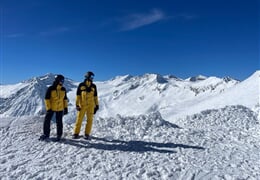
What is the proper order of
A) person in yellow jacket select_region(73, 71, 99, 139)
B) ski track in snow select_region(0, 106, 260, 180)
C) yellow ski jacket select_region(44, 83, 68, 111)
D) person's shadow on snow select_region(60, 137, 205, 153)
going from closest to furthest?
ski track in snow select_region(0, 106, 260, 180) → person's shadow on snow select_region(60, 137, 205, 153) → yellow ski jacket select_region(44, 83, 68, 111) → person in yellow jacket select_region(73, 71, 99, 139)

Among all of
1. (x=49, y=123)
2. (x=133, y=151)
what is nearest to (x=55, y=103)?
(x=49, y=123)

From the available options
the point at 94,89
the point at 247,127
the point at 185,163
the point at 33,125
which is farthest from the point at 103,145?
the point at 247,127

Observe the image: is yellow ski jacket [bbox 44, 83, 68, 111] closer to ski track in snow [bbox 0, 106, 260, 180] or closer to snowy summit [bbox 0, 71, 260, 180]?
snowy summit [bbox 0, 71, 260, 180]

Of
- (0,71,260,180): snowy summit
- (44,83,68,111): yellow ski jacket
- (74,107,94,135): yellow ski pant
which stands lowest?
(0,71,260,180): snowy summit

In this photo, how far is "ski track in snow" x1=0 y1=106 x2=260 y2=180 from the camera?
10.5 meters

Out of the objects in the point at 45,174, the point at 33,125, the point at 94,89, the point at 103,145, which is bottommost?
the point at 45,174

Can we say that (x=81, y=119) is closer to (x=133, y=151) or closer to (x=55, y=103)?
(x=55, y=103)

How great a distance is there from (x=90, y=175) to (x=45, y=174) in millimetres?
1284

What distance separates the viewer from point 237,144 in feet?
47.6

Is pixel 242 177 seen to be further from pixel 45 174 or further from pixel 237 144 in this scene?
pixel 45 174

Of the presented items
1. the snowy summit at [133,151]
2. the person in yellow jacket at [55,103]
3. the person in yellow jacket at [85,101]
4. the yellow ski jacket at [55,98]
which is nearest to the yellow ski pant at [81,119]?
the person in yellow jacket at [85,101]

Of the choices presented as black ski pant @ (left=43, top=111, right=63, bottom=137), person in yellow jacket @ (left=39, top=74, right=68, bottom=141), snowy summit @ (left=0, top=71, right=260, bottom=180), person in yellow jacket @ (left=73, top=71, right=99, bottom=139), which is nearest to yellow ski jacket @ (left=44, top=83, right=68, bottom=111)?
person in yellow jacket @ (left=39, top=74, right=68, bottom=141)

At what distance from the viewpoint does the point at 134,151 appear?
12.8m

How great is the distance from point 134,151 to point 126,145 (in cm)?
92
